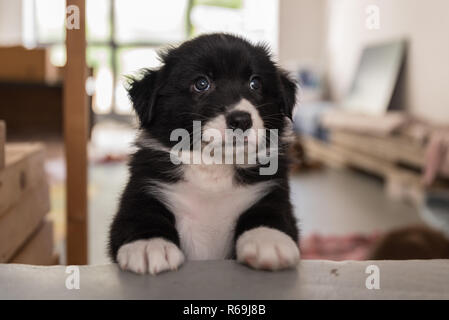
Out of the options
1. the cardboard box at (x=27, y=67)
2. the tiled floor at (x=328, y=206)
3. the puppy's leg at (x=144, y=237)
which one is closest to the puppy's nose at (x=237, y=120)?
the puppy's leg at (x=144, y=237)

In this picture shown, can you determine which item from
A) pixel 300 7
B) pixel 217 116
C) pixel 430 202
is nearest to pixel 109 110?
pixel 300 7

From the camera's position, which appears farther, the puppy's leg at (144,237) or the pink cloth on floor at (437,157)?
the pink cloth on floor at (437,157)

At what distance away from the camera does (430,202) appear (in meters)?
3.64

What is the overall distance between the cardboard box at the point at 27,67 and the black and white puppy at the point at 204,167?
287cm

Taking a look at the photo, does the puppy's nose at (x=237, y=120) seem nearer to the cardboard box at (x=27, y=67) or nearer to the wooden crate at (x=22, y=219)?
the wooden crate at (x=22, y=219)

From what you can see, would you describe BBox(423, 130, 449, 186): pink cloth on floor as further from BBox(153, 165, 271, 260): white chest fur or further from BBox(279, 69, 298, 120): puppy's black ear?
BBox(153, 165, 271, 260): white chest fur

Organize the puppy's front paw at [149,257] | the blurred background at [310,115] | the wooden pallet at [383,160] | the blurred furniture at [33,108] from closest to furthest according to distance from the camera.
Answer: the puppy's front paw at [149,257] < the blurred background at [310,115] < the blurred furniture at [33,108] < the wooden pallet at [383,160]

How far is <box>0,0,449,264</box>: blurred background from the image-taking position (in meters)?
1.83

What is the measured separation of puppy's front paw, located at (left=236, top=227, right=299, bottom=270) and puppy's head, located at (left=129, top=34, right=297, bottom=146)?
1.06ft

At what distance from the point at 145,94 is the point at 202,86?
17 centimetres

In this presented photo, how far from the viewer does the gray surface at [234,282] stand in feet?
2.65

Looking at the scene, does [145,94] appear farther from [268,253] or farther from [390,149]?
[390,149]

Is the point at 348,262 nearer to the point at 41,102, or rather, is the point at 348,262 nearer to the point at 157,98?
the point at 157,98

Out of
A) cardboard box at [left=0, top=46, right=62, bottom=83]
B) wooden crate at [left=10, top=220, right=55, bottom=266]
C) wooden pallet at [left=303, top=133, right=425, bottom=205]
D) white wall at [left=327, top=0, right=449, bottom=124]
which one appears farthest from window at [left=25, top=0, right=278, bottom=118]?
wooden crate at [left=10, top=220, right=55, bottom=266]
